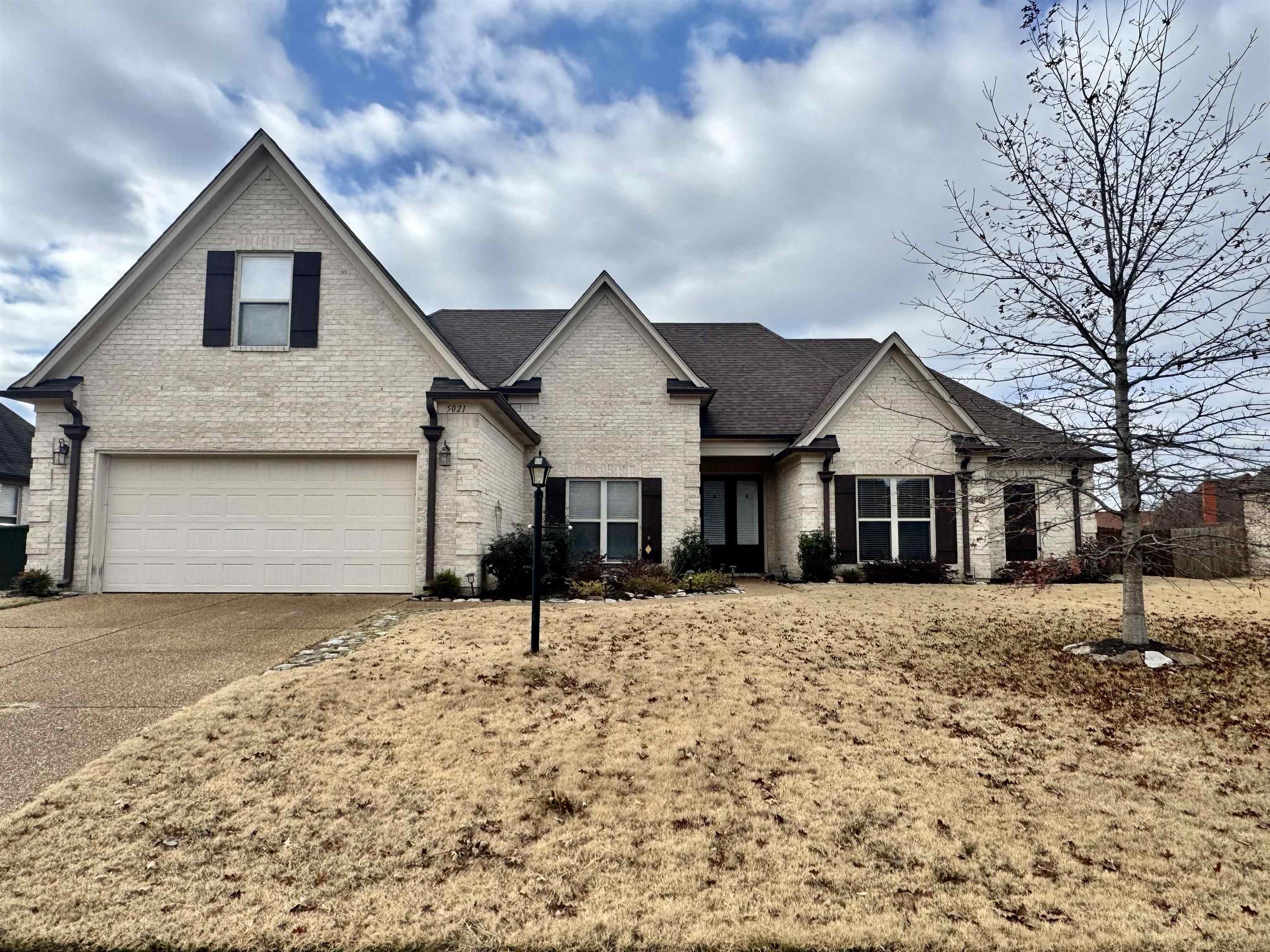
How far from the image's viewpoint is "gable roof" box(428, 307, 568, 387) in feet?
53.7

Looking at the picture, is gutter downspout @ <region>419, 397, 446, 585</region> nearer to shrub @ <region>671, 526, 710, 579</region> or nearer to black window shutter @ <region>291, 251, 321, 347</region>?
black window shutter @ <region>291, 251, 321, 347</region>

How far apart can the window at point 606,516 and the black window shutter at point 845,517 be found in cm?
432

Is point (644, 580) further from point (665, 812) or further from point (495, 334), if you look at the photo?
point (495, 334)

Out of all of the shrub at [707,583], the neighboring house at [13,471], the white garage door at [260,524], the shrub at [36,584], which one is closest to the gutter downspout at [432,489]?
the white garage door at [260,524]

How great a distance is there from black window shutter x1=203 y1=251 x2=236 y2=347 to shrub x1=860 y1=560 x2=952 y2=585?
12909mm

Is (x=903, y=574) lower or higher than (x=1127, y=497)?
lower

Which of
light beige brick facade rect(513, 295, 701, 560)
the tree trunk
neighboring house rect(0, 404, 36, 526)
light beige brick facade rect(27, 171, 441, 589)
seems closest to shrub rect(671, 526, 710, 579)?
light beige brick facade rect(513, 295, 701, 560)

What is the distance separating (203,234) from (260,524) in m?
5.12

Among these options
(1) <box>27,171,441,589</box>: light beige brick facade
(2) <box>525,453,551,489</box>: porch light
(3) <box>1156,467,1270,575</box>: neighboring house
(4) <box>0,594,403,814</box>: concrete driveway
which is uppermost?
(1) <box>27,171,441,589</box>: light beige brick facade

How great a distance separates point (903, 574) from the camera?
47.2 ft

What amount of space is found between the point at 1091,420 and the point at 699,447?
27.1ft

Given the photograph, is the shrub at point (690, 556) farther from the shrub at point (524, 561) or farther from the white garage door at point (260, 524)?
the white garage door at point (260, 524)

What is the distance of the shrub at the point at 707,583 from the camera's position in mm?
12875

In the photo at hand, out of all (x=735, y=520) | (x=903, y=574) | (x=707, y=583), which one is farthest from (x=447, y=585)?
(x=903, y=574)
